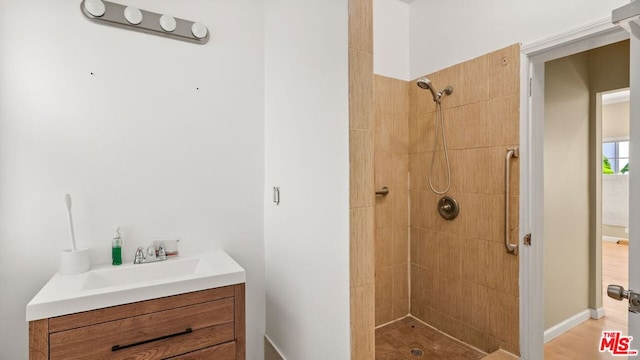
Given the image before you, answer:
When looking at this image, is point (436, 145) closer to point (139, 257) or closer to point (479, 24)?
point (479, 24)

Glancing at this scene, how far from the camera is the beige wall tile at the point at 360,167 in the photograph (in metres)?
1.13

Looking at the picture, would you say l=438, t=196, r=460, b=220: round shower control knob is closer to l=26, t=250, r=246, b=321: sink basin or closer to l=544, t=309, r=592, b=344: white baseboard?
l=544, t=309, r=592, b=344: white baseboard

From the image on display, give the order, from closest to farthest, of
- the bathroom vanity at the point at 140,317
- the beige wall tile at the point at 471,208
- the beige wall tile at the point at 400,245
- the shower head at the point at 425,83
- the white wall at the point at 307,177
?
the bathroom vanity at the point at 140,317
the white wall at the point at 307,177
the beige wall tile at the point at 471,208
the shower head at the point at 425,83
the beige wall tile at the point at 400,245

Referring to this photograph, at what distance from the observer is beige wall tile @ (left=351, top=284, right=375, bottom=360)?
44.8 inches

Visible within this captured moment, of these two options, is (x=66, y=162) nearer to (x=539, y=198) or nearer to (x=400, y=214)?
(x=400, y=214)

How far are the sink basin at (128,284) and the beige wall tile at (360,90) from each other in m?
0.87

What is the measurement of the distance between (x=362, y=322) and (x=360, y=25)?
1.13 metres

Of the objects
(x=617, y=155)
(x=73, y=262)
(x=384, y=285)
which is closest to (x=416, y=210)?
(x=384, y=285)

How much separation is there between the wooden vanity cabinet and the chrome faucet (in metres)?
0.40

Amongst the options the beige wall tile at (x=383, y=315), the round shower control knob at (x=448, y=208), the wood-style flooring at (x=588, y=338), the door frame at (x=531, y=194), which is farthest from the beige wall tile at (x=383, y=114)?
the wood-style flooring at (x=588, y=338)

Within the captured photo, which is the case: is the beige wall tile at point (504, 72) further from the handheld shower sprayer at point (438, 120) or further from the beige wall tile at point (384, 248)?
the beige wall tile at point (384, 248)

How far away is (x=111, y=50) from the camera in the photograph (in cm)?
155

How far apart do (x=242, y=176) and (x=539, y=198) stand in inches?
72.9

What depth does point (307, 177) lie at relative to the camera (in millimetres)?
1453
